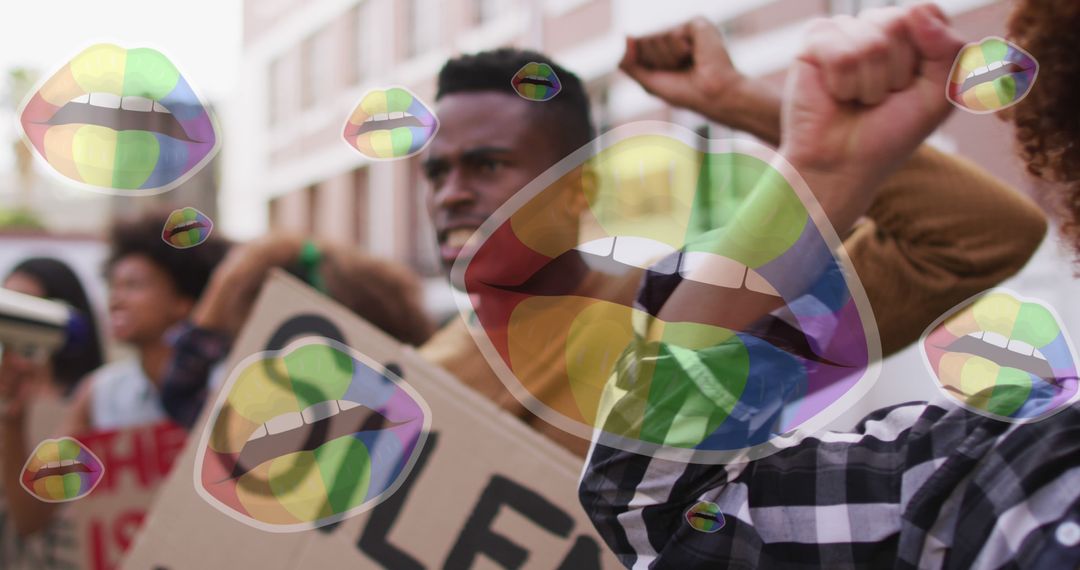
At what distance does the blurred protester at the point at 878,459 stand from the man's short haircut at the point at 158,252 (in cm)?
176

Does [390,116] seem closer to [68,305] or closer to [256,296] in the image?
[256,296]

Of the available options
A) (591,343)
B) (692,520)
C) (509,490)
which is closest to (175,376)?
(509,490)

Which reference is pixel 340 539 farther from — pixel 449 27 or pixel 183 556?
pixel 449 27

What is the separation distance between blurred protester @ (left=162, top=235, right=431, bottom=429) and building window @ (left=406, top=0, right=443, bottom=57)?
3666mm

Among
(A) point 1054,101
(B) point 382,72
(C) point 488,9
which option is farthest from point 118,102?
(B) point 382,72

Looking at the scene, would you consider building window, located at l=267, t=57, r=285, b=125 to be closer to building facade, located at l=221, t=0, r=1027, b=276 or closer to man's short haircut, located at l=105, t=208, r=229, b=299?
building facade, located at l=221, t=0, r=1027, b=276

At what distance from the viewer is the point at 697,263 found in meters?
0.70

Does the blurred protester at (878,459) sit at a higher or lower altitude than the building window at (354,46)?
lower

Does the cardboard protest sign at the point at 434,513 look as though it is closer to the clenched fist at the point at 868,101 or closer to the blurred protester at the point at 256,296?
the clenched fist at the point at 868,101

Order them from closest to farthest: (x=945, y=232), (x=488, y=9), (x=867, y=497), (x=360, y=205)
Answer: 1. (x=867, y=497)
2. (x=945, y=232)
3. (x=488, y=9)
4. (x=360, y=205)

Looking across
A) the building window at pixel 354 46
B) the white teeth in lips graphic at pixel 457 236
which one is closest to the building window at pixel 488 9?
the building window at pixel 354 46

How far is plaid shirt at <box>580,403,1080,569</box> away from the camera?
0.61m

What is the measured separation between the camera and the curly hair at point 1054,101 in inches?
26.8

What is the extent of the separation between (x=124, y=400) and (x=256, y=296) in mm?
473
